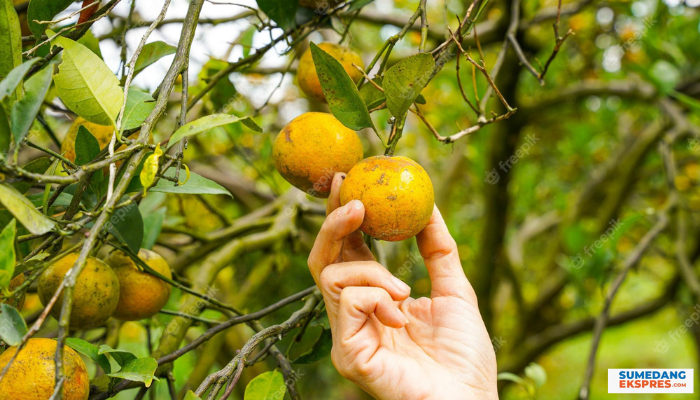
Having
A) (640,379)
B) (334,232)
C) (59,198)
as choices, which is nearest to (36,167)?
(59,198)

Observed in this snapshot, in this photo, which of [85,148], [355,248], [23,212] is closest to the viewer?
[23,212]

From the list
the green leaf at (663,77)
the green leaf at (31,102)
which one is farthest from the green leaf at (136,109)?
the green leaf at (663,77)

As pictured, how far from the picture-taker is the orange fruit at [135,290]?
0.81 m

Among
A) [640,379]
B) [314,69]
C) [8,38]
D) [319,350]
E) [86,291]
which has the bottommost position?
[640,379]

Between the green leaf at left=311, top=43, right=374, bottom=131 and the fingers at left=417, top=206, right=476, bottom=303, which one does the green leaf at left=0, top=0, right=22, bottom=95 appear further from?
the fingers at left=417, top=206, right=476, bottom=303

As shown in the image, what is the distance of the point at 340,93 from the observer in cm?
61

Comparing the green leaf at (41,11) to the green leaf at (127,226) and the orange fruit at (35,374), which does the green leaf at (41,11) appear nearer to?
the green leaf at (127,226)

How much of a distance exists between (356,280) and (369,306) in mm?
41

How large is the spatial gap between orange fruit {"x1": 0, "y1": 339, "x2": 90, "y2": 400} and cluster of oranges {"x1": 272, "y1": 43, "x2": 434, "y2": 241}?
0.34m

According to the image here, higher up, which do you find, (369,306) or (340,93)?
(340,93)

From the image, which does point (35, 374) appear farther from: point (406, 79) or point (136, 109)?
point (406, 79)

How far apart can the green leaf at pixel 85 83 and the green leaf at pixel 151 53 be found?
207 millimetres

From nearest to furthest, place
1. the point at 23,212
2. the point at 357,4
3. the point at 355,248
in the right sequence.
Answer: the point at 23,212 < the point at 355,248 < the point at 357,4

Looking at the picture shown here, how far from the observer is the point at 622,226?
4.71 ft
